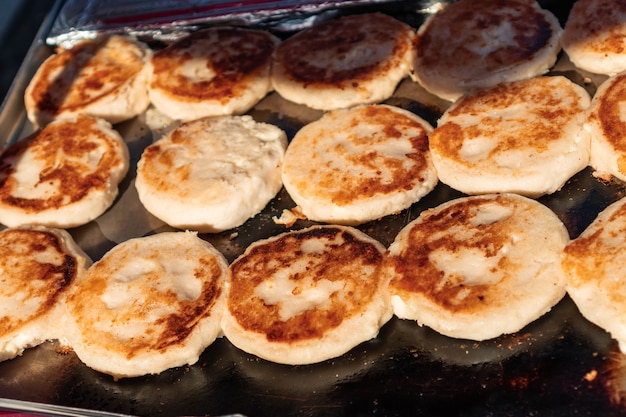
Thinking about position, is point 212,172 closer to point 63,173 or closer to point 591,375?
point 63,173

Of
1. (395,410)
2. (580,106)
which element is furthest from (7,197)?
(580,106)

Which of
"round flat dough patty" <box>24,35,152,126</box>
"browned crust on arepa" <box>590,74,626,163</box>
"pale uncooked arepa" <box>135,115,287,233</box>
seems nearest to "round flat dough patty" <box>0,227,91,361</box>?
"pale uncooked arepa" <box>135,115,287,233</box>

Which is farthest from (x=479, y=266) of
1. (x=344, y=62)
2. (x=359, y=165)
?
(x=344, y=62)

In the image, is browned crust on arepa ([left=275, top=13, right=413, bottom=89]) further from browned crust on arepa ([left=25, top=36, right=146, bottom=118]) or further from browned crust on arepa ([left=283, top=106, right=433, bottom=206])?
browned crust on arepa ([left=25, top=36, right=146, bottom=118])

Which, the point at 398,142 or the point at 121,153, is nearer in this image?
the point at 398,142

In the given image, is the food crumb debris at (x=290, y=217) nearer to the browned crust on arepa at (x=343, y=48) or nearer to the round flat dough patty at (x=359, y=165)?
the round flat dough patty at (x=359, y=165)

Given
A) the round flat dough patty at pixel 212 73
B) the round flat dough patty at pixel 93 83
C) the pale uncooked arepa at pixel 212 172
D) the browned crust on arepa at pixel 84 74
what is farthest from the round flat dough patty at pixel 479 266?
the browned crust on arepa at pixel 84 74

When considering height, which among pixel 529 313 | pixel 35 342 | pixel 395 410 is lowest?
pixel 35 342

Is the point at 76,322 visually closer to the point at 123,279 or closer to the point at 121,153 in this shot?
the point at 123,279

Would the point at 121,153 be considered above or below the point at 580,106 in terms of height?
below
